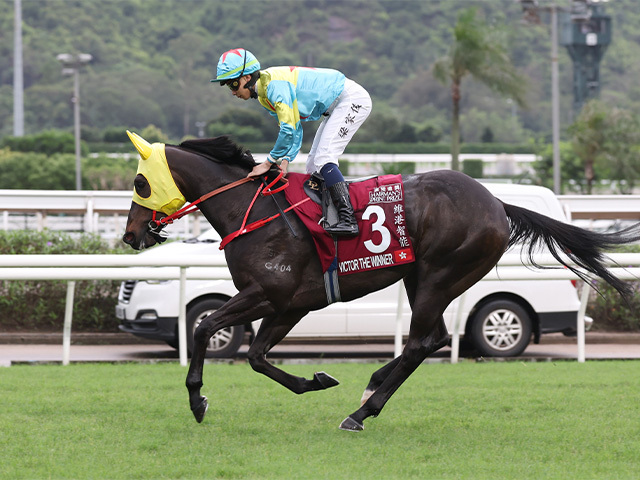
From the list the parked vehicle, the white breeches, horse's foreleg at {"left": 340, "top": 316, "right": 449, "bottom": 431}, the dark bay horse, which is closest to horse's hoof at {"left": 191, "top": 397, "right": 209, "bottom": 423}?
the dark bay horse

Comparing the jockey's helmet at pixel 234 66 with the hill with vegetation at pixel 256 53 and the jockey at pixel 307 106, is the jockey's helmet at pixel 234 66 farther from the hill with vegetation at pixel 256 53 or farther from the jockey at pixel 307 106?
the hill with vegetation at pixel 256 53

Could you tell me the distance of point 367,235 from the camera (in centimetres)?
562

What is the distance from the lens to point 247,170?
228 inches

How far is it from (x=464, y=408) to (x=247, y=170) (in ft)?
6.53

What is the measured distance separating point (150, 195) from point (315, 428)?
162 centimetres

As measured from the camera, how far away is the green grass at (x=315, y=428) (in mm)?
4680

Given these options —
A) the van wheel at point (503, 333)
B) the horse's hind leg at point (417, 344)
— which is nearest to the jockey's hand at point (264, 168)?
the horse's hind leg at point (417, 344)

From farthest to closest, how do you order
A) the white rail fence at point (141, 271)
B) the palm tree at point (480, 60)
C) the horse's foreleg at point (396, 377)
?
1. the palm tree at point (480, 60)
2. the white rail fence at point (141, 271)
3. the horse's foreleg at point (396, 377)

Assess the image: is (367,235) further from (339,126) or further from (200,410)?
(200,410)

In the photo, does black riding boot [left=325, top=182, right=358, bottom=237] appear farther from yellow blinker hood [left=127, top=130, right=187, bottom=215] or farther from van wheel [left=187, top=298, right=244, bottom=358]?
van wheel [left=187, top=298, right=244, bottom=358]

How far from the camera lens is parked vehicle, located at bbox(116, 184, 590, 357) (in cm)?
914

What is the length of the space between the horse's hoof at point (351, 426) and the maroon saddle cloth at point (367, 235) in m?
0.83

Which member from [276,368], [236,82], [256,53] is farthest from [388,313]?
[256,53]

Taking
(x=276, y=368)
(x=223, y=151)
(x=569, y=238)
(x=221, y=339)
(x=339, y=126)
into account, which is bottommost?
(x=221, y=339)
